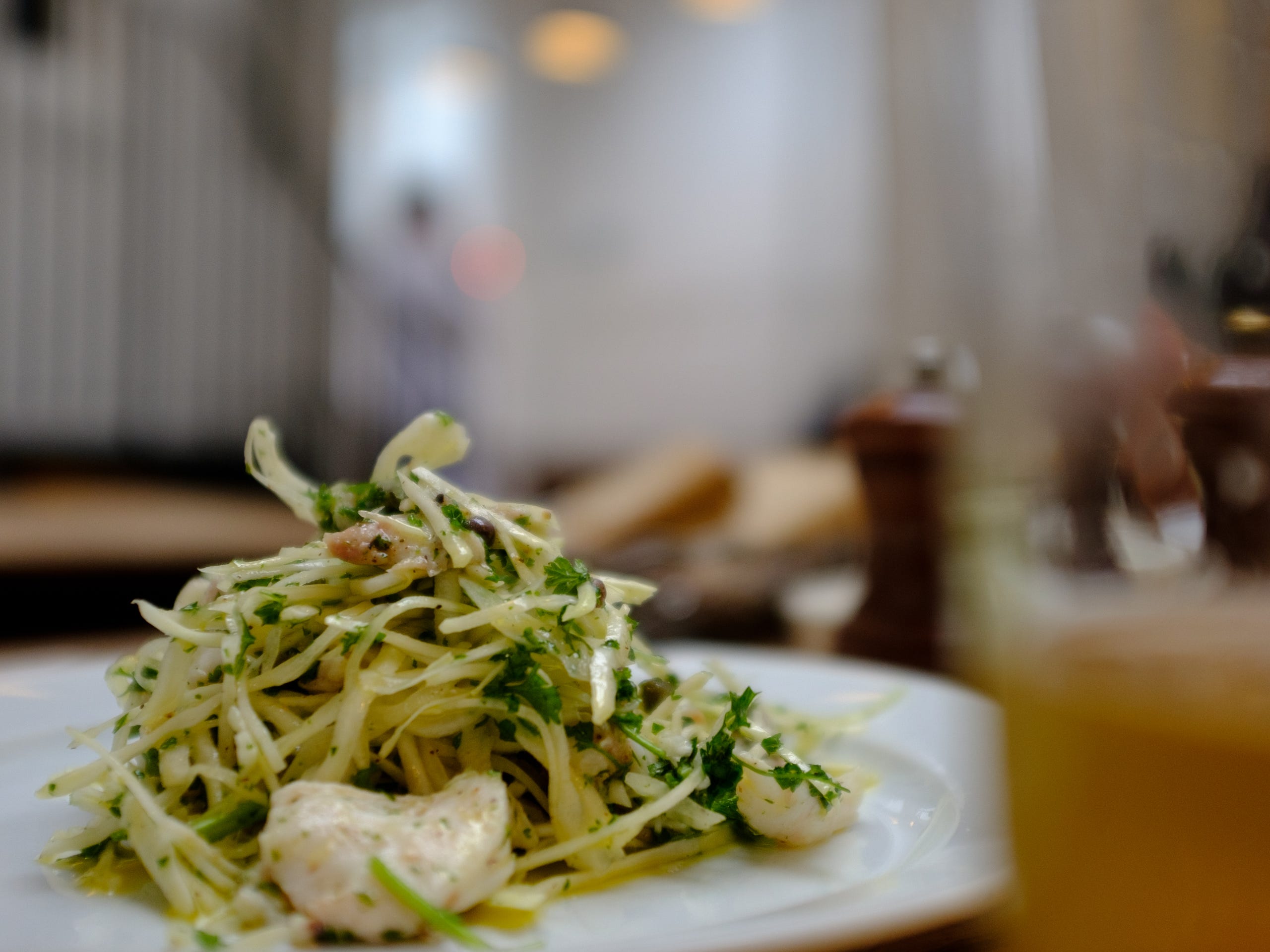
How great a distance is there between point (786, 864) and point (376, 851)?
375 millimetres

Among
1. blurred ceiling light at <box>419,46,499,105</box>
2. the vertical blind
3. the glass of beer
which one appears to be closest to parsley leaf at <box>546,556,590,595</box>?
the glass of beer

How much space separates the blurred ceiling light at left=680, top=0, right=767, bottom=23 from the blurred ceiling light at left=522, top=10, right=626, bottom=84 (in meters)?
0.75

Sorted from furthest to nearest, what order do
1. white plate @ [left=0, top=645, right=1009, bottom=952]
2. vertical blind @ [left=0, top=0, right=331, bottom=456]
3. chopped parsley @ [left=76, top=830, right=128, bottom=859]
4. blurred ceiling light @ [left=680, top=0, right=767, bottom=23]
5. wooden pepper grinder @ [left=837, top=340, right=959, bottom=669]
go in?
blurred ceiling light @ [left=680, top=0, right=767, bottom=23]
vertical blind @ [left=0, top=0, right=331, bottom=456]
wooden pepper grinder @ [left=837, top=340, right=959, bottom=669]
chopped parsley @ [left=76, top=830, right=128, bottom=859]
white plate @ [left=0, top=645, right=1009, bottom=952]

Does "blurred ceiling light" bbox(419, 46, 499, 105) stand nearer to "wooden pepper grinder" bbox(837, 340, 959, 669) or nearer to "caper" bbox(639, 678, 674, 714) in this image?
"wooden pepper grinder" bbox(837, 340, 959, 669)

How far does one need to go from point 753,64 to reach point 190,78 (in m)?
4.96

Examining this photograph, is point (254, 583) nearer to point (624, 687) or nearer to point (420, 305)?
point (624, 687)

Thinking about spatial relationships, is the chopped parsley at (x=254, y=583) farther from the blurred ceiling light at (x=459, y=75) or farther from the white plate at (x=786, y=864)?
the blurred ceiling light at (x=459, y=75)

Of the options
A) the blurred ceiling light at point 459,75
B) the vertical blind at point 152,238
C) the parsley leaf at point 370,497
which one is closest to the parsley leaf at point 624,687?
the parsley leaf at point 370,497

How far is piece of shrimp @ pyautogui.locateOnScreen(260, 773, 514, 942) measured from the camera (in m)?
0.68

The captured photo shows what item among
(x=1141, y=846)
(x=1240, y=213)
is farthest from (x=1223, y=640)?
(x=1240, y=213)

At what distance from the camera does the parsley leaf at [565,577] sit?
1007 mm

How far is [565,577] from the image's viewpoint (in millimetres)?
1015

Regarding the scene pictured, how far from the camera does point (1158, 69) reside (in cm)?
49

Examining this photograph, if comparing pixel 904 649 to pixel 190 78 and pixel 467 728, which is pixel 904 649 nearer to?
pixel 467 728
